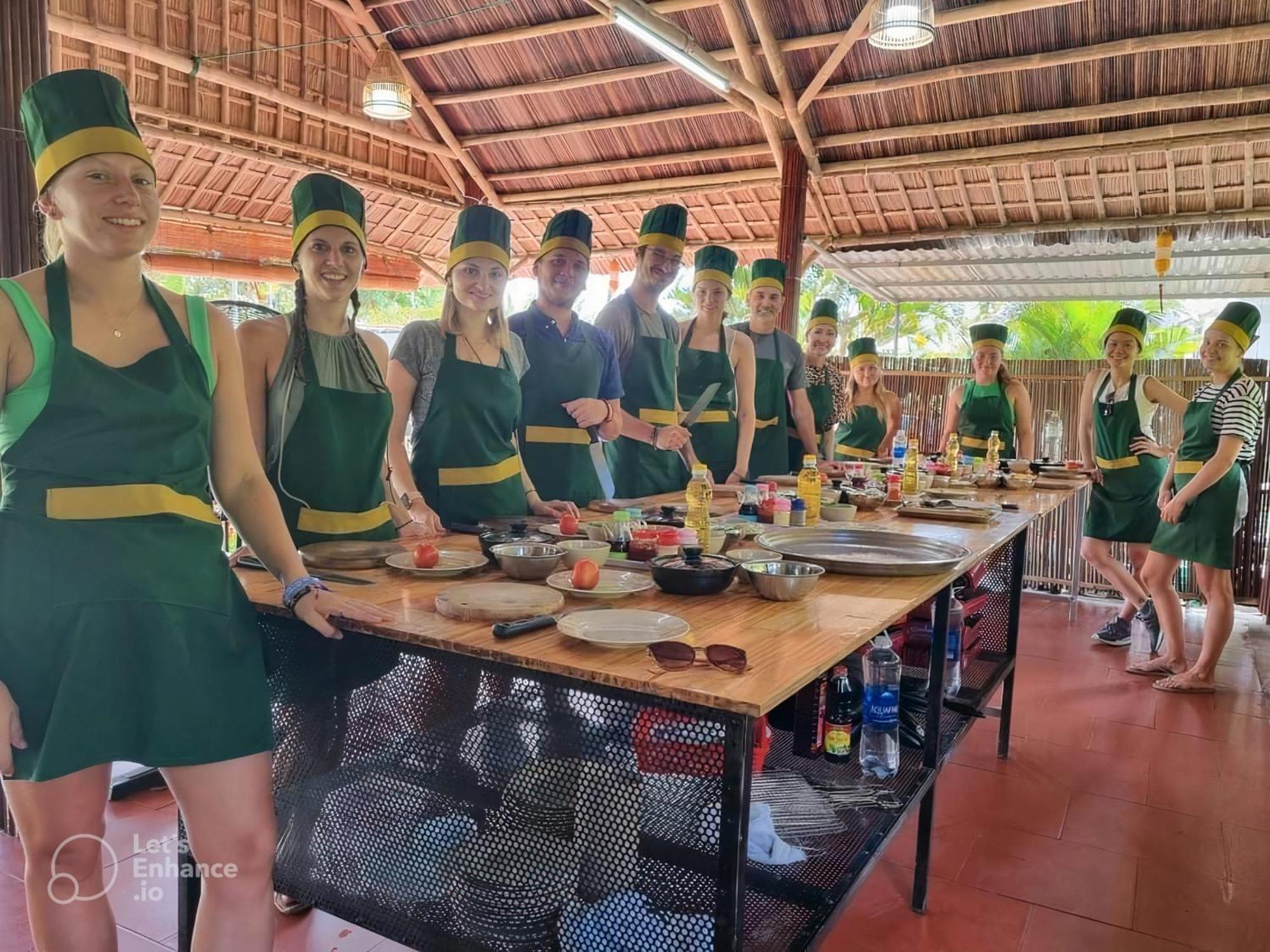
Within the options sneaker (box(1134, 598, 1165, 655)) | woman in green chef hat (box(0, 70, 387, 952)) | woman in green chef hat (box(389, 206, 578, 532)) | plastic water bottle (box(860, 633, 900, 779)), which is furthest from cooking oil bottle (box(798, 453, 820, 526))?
sneaker (box(1134, 598, 1165, 655))

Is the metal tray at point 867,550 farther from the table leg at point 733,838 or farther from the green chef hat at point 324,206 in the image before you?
the green chef hat at point 324,206

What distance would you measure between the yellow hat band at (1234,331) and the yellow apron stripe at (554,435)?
10.9 ft

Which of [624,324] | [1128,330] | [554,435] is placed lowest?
[554,435]

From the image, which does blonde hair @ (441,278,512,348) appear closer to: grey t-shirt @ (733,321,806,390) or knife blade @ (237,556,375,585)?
knife blade @ (237,556,375,585)

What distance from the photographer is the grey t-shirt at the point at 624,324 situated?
12.0 feet

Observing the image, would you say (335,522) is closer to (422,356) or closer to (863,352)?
(422,356)

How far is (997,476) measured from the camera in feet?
14.3

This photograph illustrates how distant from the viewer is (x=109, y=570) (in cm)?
134

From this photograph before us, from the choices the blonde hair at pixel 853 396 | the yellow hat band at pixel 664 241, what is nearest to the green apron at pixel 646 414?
the yellow hat band at pixel 664 241

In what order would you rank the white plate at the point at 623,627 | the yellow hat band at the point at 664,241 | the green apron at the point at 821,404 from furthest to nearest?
the green apron at the point at 821,404, the yellow hat band at the point at 664,241, the white plate at the point at 623,627

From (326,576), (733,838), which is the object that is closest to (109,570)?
(326,576)

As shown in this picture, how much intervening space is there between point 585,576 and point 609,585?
3.3 inches

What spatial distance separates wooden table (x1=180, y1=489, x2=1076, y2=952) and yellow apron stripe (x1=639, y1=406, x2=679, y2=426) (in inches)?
68.8

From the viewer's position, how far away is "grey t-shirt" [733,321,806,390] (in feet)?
16.1
